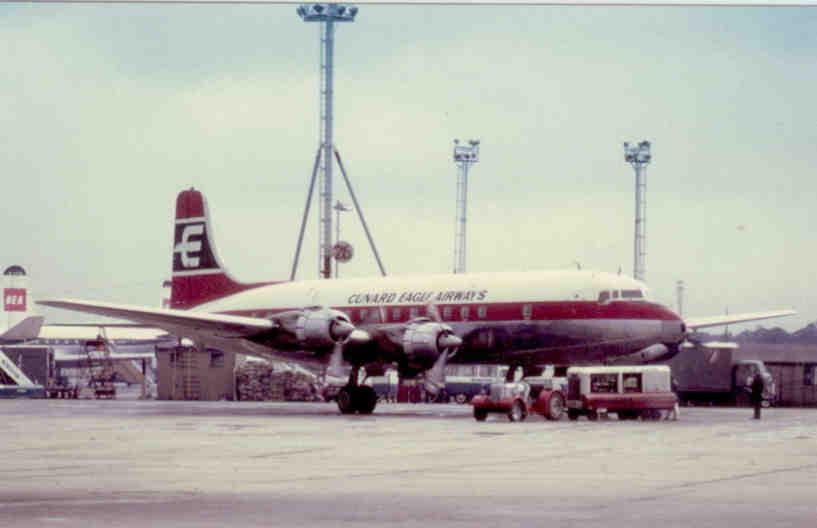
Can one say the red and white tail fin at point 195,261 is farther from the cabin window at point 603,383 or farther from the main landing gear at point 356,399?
the cabin window at point 603,383

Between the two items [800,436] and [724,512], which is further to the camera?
[800,436]

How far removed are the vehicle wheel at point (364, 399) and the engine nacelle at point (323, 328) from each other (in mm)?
2342

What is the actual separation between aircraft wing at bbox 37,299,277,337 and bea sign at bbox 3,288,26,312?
51972mm

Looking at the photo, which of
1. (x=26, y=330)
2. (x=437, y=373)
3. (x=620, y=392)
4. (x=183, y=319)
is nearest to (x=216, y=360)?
(x=26, y=330)

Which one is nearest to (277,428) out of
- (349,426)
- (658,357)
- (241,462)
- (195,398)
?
(349,426)

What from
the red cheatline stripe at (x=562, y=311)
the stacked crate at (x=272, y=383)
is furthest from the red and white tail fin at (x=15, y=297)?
the red cheatline stripe at (x=562, y=311)

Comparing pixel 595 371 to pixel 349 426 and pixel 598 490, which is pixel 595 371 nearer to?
pixel 349 426

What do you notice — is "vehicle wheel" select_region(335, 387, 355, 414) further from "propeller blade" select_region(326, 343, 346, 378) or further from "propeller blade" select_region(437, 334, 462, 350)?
"propeller blade" select_region(437, 334, 462, 350)

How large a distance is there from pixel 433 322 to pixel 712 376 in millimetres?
24992

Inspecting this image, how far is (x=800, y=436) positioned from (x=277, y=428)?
13.4 metres

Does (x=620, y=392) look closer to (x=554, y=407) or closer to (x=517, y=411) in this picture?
(x=554, y=407)

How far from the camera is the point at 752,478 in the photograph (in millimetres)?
21422

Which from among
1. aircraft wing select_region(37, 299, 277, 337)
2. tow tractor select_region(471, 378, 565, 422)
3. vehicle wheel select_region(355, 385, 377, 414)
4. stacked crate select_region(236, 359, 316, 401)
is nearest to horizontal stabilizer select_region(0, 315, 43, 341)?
stacked crate select_region(236, 359, 316, 401)

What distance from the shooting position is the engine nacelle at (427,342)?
141ft
